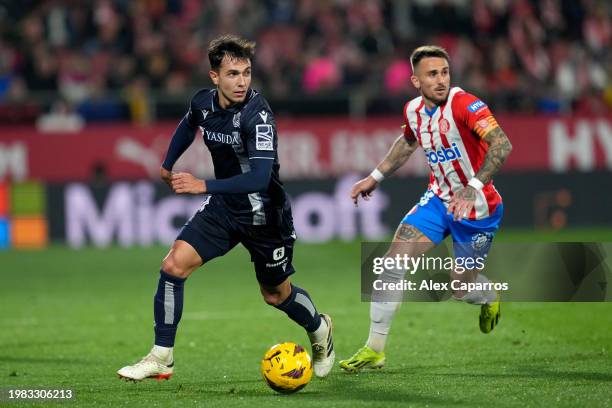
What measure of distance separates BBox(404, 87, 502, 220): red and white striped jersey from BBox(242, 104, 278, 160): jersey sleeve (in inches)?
56.1

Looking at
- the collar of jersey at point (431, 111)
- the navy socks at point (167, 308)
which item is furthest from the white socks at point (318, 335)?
the collar of jersey at point (431, 111)

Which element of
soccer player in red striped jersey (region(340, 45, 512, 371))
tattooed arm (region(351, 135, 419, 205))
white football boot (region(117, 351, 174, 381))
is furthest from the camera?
tattooed arm (region(351, 135, 419, 205))

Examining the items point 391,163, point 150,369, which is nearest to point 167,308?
point 150,369

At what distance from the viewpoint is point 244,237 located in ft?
25.2

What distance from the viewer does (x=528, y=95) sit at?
69.5 ft

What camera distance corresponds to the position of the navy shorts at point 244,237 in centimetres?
755

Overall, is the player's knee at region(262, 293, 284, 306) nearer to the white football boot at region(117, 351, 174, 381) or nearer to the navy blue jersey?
the navy blue jersey

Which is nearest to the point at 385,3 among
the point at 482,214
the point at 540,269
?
the point at 540,269

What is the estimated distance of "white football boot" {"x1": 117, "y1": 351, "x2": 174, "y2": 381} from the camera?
7.34 m

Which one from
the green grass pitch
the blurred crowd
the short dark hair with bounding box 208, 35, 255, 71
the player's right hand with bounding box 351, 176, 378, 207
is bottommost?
the green grass pitch

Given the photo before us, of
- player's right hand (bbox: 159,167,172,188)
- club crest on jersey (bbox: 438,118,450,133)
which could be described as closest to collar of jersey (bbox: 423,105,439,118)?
club crest on jersey (bbox: 438,118,450,133)

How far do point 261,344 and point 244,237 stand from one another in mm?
2203

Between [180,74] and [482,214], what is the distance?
12788 mm

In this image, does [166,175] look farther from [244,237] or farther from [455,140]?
[455,140]
